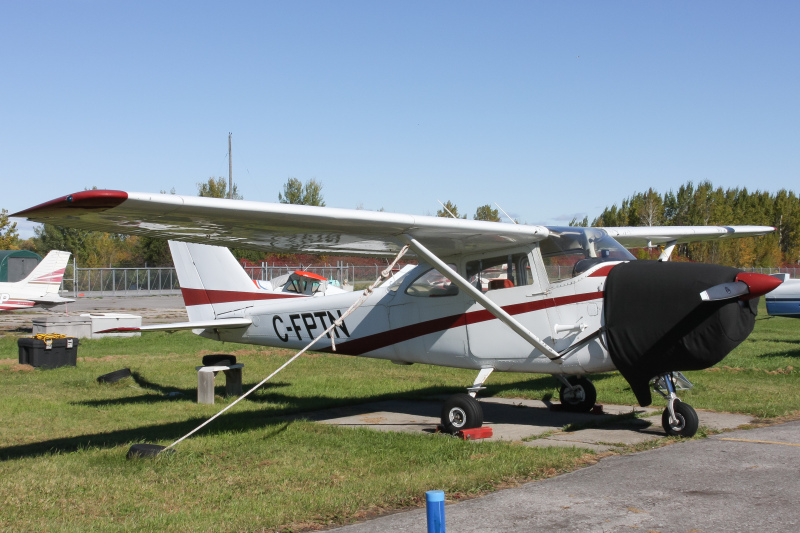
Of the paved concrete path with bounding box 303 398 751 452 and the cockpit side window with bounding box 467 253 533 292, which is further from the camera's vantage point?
the cockpit side window with bounding box 467 253 533 292

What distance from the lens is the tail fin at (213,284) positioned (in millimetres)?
11305

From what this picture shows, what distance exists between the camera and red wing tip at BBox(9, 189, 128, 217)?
5.24 metres

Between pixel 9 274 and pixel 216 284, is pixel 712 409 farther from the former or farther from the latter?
pixel 9 274

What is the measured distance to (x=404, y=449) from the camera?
739 centimetres

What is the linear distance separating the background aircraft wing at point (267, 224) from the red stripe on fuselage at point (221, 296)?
7.00ft

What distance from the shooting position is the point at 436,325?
907 centimetres

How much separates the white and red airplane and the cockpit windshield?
20905mm

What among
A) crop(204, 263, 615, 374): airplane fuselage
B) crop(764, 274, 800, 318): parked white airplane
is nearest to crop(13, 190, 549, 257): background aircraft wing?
crop(204, 263, 615, 374): airplane fuselage

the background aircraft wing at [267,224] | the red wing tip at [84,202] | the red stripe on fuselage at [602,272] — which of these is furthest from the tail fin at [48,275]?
the red stripe on fuselage at [602,272]

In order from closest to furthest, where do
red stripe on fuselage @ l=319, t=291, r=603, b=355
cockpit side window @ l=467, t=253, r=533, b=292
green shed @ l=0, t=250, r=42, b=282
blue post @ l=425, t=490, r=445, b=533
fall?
blue post @ l=425, t=490, r=445, b=533
red stripe on fuselage @ l=319, t=291, r=603, b=355
cockpit side window @ l=467, t=253, r=533, b=292
green shed @ l=0, t=250, r=42, b=282

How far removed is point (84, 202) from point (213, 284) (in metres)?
6.26

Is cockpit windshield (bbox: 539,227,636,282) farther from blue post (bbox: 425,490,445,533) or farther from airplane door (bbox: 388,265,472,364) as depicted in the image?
blue post (bbox: 425,490,445,533)

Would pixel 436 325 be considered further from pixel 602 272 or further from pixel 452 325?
pixel 602 272

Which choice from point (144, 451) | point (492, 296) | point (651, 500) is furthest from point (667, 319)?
point (144, 451)
